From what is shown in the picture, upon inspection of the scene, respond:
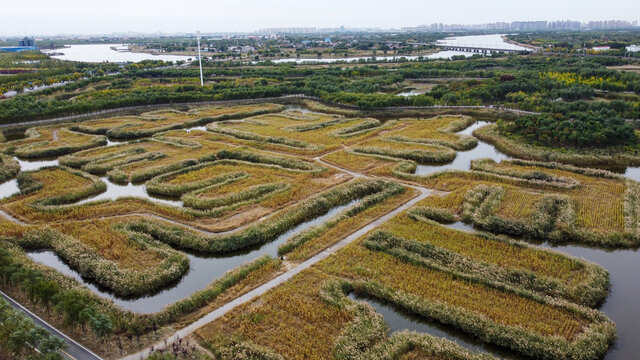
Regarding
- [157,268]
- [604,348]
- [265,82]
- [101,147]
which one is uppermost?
[265,82]

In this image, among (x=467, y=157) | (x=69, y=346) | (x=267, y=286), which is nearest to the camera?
(x=69, y=346)

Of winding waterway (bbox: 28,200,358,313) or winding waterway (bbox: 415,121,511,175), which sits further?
winding waterway (bbox: 415,121,511,175)

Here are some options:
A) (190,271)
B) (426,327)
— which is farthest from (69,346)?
(426,327)

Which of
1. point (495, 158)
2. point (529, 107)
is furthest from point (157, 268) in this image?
point (529, 107)

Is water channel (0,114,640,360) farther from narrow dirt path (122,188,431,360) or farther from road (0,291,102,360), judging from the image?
road (0,291,102,360)

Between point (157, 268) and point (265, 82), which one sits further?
point (265, 82)

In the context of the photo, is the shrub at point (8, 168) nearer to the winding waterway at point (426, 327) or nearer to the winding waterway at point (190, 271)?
the winding waterway at point (190, 271)

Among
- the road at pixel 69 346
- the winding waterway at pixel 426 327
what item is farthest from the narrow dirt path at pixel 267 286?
the winding waterway at pixel 426 327

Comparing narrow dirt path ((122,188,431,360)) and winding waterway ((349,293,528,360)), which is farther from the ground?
narrow dirt path ((122,188,431,360))

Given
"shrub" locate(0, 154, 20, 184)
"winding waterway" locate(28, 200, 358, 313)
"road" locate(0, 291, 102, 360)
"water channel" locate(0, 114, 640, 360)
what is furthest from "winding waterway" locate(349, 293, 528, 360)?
"shrub" locate(0, 154, 20, 184)

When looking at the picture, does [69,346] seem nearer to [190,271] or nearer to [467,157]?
[190,271]

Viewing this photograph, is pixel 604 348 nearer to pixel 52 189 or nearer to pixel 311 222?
pixel 311 222
